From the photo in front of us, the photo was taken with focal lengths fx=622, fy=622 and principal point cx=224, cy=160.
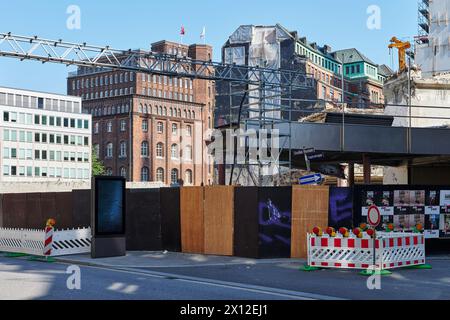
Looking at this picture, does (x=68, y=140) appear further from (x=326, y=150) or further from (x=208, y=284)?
(x=208, y=284)

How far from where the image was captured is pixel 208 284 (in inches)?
554

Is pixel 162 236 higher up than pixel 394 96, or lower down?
lower down

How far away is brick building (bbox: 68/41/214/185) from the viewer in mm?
111875

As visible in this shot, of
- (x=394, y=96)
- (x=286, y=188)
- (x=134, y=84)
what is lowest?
(x=286, y=188)

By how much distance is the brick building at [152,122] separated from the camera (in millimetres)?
111875

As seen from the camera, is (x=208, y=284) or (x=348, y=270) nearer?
(x=208, y=284)

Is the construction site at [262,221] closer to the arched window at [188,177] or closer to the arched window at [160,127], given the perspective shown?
the arched window at [160,127]

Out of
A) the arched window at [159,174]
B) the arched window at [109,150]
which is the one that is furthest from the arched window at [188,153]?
the arched window at [109,150]

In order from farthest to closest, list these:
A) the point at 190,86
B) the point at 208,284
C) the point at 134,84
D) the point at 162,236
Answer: the point at 190,86
the point at 134,84
the point at 162,236
the point at 208,284

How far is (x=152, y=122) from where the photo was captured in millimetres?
113750

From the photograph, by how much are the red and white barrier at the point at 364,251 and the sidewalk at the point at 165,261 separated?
65.9 inches

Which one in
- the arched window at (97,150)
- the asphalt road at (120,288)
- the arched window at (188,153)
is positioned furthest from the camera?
the arched window at (188,153)
